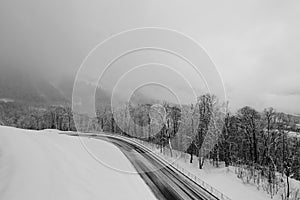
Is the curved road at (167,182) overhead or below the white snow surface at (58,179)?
below

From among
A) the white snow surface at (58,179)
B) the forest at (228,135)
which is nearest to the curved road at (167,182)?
the white snow surface at (58,179)

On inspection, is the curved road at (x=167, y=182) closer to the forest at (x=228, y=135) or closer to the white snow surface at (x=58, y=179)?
the white snow surface at (x=58, y=179)

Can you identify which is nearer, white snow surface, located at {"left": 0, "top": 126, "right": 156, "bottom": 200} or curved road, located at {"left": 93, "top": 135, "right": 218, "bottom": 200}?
white snow surface, located at {"left": 0, "top": 126, "right": 156, "bottom": 200}

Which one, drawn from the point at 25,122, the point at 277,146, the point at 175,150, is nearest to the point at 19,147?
the point at 175,150

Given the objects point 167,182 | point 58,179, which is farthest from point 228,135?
point 58,179

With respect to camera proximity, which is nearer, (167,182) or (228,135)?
(167,182)

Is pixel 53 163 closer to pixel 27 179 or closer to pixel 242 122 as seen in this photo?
pixel 27 179

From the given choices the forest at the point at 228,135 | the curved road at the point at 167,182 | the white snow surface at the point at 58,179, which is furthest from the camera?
the forest at the point at 228,135

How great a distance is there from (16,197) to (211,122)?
25573mm

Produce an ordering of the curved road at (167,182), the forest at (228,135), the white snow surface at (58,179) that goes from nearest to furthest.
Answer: the white snow surface at (58,179) → the curved road at (167,182) → the forest at (228,135)

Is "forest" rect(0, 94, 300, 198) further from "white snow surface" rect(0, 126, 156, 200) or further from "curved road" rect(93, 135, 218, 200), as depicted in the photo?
"white snow surface" rect(0, 126, 156, 200)

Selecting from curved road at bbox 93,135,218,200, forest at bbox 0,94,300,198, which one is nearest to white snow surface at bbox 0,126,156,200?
curved road at bbox 93,135,218,200

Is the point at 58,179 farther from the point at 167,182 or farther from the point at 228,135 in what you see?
the point at 228,135

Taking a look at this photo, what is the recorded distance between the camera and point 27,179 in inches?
444
